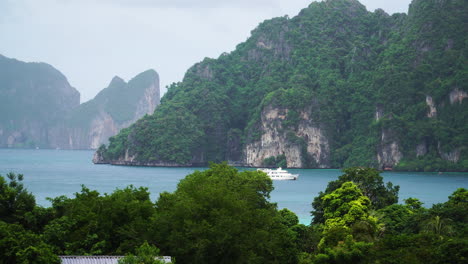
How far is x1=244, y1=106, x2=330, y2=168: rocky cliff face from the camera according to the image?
134000 mm

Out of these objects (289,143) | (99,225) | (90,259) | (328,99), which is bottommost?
(90,259)

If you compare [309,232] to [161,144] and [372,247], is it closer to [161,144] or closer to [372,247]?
[372,247]

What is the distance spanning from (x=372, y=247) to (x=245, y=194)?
839cm

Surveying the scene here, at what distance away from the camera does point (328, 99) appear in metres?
142

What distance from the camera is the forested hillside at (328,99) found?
12262 centimetres

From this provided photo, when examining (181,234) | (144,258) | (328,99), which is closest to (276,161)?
(328,99)

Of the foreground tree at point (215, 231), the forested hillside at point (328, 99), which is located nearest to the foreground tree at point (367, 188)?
the foreground tree at point (215, 231)

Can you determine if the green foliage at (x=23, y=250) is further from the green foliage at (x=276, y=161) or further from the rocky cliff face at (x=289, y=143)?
the rocky cliff face at (x=289, y=143)

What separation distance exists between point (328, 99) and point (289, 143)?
15992mm

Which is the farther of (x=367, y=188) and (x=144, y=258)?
(x=367, y=188)

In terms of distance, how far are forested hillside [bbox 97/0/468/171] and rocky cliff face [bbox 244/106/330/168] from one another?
22 centimetres

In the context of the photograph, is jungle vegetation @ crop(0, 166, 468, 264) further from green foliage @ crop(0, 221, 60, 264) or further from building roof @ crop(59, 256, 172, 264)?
building roof @ crop(59, 256, 172, 264)

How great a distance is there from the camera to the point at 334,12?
533ft

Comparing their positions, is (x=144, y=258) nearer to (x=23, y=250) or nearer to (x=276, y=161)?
(x=23, y=250)
